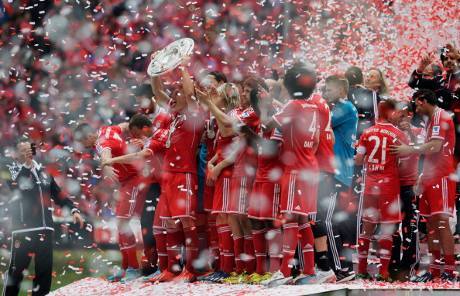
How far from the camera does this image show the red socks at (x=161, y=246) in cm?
1146

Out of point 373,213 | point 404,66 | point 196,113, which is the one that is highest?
point 404,66

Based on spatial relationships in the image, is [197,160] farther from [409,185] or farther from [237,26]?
[237,26]

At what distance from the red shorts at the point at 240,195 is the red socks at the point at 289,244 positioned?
0.77 m

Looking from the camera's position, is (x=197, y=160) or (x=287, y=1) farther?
(x=287, y=1)

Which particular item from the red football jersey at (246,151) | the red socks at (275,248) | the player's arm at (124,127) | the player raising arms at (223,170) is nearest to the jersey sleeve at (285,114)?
the red football jersey at (246,151)

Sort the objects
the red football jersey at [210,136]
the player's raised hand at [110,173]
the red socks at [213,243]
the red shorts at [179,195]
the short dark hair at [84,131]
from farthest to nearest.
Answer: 1. the short dark hair at [84,131]
2. the player's raised hand at [110,173]
3. the red socks at [213,243]
4. the red football jersey at [210,136]
5. the red shorts at [179,195]

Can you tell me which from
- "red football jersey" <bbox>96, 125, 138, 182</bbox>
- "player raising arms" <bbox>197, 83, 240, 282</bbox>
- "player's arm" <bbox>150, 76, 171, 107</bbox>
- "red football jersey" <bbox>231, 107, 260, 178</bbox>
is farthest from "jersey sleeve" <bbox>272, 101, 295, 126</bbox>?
"red football jersey" <bbox>96, 125, 138, 182</bbox>

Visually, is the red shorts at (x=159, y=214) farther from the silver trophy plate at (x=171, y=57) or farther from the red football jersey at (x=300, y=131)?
the red football jersey at (x=300, y=131)

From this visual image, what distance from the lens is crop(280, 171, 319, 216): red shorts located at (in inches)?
389

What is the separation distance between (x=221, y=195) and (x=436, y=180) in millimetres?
1900

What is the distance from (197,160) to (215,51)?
5631 millimetres

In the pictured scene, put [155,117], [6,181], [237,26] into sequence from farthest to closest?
[237,26] → [6,181] → [155,117]

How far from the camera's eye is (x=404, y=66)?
16.5m

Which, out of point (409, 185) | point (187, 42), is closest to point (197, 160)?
point (187, 42)
